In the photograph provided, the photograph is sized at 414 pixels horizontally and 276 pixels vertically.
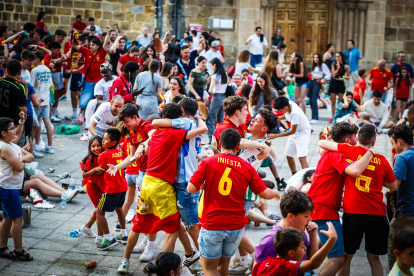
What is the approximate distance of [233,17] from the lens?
1988 cm

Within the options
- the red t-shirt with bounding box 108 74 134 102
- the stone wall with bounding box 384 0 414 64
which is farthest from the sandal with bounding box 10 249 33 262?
the stone wall with bounding box 384 0 414 64

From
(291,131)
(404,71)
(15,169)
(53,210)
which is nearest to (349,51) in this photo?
(404,71)

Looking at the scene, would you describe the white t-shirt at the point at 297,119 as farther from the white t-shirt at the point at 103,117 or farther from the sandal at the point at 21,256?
the sandal at the point at 21,256

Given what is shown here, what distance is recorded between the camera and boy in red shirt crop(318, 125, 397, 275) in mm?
4738

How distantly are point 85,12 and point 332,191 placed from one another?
17.2 metres

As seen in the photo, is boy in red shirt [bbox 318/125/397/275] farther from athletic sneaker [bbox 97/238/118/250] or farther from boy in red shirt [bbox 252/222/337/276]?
athletic sneaker [bbox 97/238/118/250]

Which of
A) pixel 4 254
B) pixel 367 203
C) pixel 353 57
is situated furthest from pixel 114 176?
pixel 353 57

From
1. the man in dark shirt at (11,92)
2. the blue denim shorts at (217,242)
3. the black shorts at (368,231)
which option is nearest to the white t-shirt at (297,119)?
the black shorts at (368,231)

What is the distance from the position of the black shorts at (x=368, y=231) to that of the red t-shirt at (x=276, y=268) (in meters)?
1.48

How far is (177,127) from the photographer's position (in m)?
5.12

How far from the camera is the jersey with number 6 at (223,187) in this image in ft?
14.2

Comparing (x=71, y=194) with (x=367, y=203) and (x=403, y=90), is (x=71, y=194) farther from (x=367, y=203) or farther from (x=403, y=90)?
(x=403, y=90)

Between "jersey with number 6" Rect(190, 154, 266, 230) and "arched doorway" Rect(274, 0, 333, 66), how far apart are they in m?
17.0

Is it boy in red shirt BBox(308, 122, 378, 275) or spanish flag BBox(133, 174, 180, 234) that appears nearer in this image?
boy in red shirt BBox(308, 122, 378, 275)
